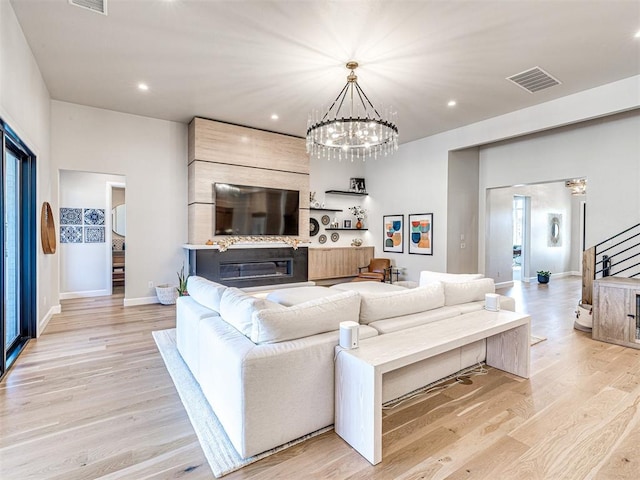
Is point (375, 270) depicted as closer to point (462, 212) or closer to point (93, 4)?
point (462, 212)

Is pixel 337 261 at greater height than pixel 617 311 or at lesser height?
greater

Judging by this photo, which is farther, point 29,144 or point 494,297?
point 29,144

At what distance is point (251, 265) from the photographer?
6500 mm

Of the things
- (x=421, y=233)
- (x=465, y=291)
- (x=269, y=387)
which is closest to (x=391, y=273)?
(x=421, y=233)

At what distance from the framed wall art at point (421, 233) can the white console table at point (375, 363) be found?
446cm

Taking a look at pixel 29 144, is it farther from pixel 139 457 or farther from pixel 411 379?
pixel 411 379

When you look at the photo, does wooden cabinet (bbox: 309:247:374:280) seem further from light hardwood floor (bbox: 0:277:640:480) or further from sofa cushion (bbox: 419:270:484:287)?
light hardwood floor (bbox: 0:277:640:480)

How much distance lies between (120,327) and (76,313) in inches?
54.8

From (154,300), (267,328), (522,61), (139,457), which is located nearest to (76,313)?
(154,300)

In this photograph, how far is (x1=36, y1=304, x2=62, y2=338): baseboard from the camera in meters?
4.16

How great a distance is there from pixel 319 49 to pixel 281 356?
329cm

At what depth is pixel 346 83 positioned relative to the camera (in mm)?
4504

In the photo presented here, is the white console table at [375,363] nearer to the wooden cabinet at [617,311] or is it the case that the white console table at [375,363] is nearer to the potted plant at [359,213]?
the wooden cabinet at [617,311]

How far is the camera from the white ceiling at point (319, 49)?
3.05 metres
